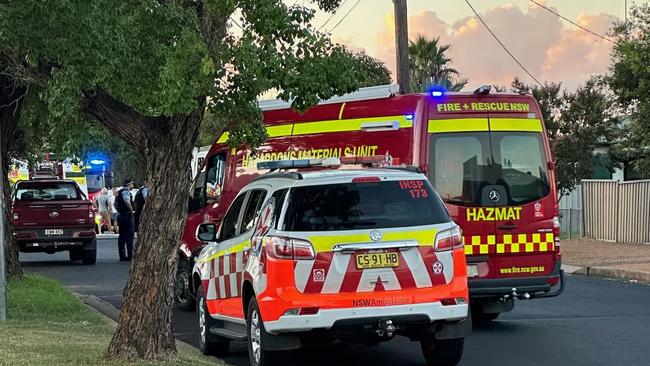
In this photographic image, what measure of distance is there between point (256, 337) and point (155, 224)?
1.33m

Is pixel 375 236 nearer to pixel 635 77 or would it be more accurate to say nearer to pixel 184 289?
pixel 184 289

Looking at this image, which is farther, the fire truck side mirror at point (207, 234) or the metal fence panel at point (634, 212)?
the metal fence panel at point (634, 212)

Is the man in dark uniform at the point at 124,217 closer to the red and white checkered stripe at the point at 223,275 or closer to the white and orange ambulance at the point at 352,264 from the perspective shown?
the red and white checkered stripe at the point at 223,275

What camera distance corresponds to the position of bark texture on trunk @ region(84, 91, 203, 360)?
8.55 m

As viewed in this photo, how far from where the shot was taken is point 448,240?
8492 millimetres

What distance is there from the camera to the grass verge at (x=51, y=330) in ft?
28.4

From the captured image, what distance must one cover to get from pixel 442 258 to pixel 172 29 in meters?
3.04

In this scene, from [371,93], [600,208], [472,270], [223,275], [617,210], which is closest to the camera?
[223,275]

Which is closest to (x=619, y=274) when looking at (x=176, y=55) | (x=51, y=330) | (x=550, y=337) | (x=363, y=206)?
(x=550, y=337)

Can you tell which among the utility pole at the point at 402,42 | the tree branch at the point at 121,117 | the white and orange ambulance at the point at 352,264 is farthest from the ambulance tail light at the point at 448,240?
the utility pole at the point at 402,42

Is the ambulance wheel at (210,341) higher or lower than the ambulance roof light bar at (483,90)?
lower

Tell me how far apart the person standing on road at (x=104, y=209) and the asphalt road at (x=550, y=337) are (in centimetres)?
2106

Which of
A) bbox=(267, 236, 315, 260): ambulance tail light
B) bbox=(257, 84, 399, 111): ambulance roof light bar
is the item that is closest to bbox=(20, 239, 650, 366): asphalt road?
bbox=(267, 236, 315, 260): ambulance tail light

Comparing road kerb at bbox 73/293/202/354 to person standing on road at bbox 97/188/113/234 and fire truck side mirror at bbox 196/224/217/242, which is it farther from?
person standing on road at bbox 97/188/113/234
